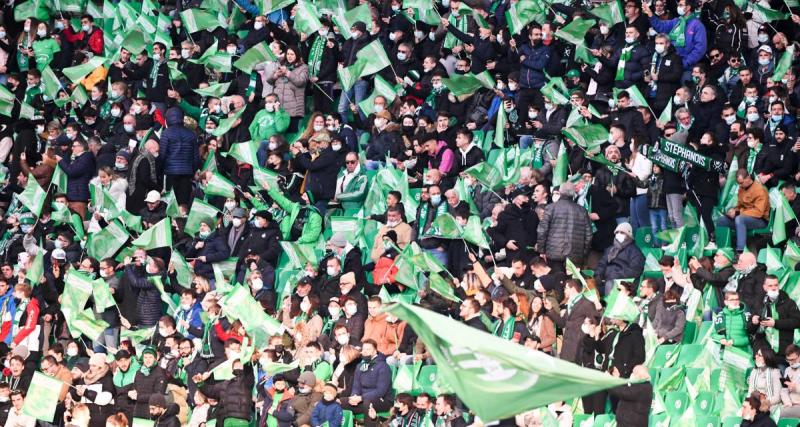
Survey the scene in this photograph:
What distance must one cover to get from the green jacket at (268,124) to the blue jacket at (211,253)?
64.8 inches

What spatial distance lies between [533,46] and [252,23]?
5098 mm

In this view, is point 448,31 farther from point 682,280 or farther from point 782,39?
point 682,280

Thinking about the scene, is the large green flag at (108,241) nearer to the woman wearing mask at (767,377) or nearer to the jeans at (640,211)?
the jeans at (640,211)

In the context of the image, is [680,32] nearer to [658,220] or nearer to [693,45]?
[693,45]

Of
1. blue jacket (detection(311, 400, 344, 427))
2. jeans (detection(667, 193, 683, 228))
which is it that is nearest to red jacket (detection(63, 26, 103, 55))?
jeans (detection(667, 193, 683, 228))

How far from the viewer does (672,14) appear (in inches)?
768

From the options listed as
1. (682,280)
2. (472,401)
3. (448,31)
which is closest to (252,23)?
(448,31)

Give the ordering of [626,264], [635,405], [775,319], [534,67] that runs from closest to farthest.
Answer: [635,405] → [775,319] → [626,264] → [534,67]

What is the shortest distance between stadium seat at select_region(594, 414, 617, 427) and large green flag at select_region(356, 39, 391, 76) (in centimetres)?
734

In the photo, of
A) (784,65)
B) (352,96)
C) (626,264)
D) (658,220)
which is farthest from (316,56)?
(626,264)

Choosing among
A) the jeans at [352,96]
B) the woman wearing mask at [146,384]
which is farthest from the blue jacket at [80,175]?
the woman wearing mask at [146,384]

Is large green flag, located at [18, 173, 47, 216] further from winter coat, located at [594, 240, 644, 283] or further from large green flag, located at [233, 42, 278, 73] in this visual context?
winter coat, located at [594, 240, 644, 283]

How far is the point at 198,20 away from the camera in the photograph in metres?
23.6

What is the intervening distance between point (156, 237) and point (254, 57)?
298 centimetres
